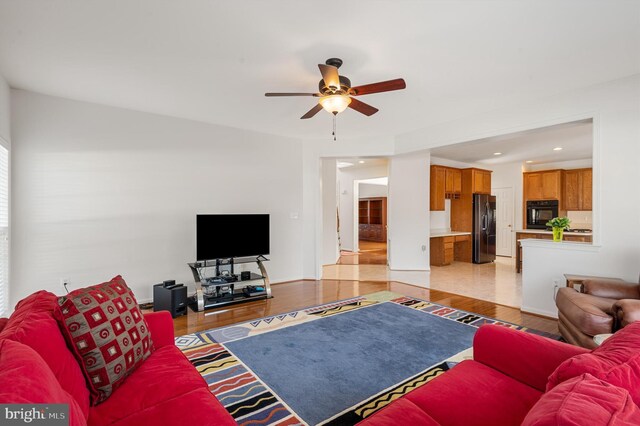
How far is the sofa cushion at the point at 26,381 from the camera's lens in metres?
0.79

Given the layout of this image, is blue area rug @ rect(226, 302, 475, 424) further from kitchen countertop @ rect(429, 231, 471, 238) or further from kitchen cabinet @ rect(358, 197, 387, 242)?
kitchen cabinet @ rect(358, 197, 387, 242)

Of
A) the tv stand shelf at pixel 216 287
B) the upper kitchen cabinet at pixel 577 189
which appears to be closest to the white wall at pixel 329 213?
the tv stand shelf at pixel 216 287

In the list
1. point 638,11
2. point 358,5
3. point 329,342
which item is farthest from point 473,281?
point 358,5

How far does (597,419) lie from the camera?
67 cm

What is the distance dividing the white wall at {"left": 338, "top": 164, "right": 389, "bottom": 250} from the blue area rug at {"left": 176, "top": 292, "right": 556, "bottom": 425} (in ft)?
18.6

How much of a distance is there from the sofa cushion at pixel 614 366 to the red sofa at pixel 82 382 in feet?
4.10

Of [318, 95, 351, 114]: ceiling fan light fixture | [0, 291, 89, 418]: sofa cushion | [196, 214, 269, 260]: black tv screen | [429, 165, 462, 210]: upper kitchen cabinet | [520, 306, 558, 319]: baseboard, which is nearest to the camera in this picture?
[0, 291, 89, 418]: sofa cushion

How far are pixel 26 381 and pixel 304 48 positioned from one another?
2.70 m

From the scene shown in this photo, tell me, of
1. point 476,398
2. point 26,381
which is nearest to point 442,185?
point 476,398

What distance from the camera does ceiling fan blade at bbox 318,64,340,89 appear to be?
251 centimetres

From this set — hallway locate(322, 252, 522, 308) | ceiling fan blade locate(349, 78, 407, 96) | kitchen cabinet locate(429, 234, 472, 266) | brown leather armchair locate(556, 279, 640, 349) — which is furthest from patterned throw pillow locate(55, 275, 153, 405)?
kitchen cabinet locate(429, 234, 472, 266)

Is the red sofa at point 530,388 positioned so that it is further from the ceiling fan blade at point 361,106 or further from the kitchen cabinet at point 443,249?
the kitchen cabinet at point 443,249

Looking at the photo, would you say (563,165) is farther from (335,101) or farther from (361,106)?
(335,101)

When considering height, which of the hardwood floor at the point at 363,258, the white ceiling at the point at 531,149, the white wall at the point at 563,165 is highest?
the white ceiling at the point at 531,149
